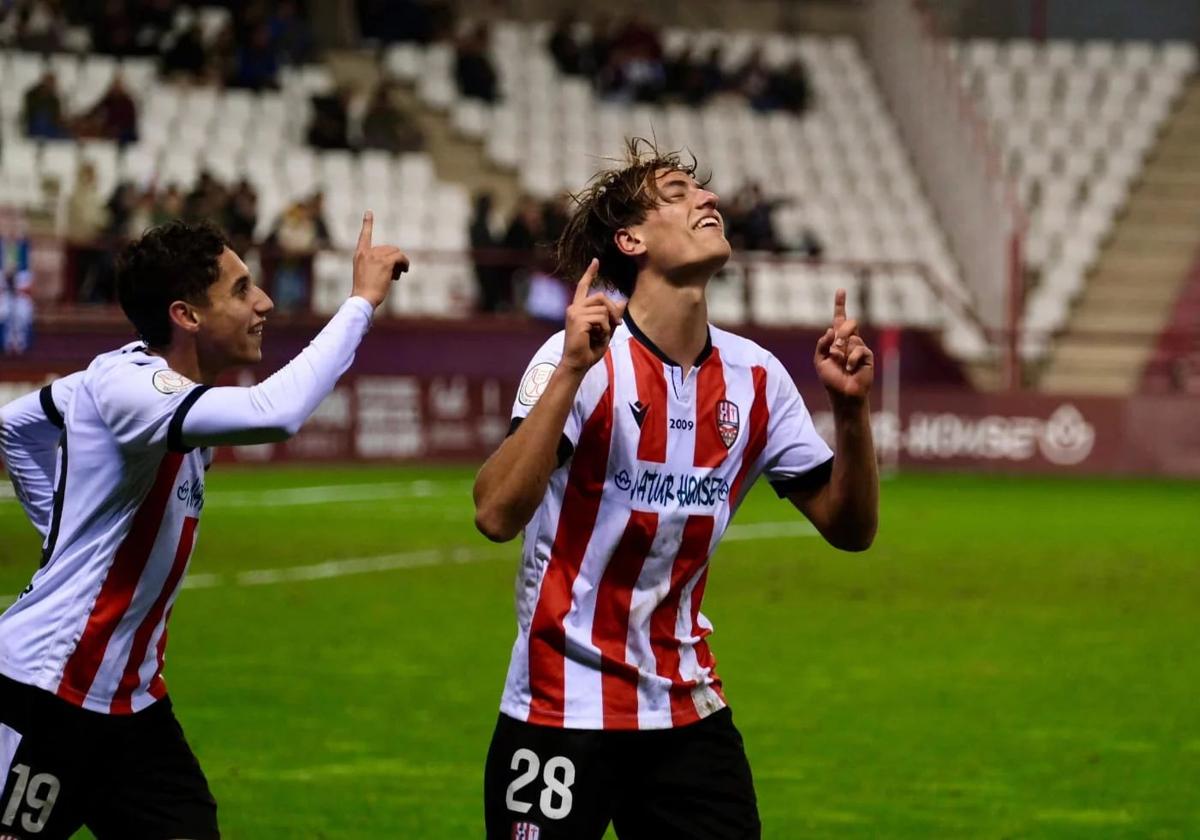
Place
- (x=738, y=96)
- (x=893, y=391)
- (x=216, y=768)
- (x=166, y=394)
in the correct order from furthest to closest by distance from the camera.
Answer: (x=738, y=96) < (x=893, y=391) < (x=216, y=768) < (x=166, y=394)

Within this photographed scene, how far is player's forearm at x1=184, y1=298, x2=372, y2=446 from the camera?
476 centimetres

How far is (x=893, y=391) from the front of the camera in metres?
26.0

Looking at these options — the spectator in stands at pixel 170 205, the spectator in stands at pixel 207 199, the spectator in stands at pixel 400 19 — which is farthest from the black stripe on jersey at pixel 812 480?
the spectator in stands at pixel 400 19

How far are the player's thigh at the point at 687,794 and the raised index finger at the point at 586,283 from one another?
999mm

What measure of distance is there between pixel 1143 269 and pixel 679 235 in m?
28.1

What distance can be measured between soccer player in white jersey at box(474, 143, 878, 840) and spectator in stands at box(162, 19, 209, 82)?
2301cm

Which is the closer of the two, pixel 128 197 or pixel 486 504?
pixel 486 504

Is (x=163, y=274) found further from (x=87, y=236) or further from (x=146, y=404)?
(x=87, y=236)

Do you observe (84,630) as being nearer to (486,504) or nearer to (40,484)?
(40,484)

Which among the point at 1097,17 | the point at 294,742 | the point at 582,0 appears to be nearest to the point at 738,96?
the point at 582,0

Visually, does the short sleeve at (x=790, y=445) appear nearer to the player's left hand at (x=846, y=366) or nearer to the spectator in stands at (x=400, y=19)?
the player's left hand at (x=846, y=366)

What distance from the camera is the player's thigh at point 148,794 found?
4.89 meters

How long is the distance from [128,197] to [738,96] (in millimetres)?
11472

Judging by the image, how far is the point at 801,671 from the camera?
1084 cm
